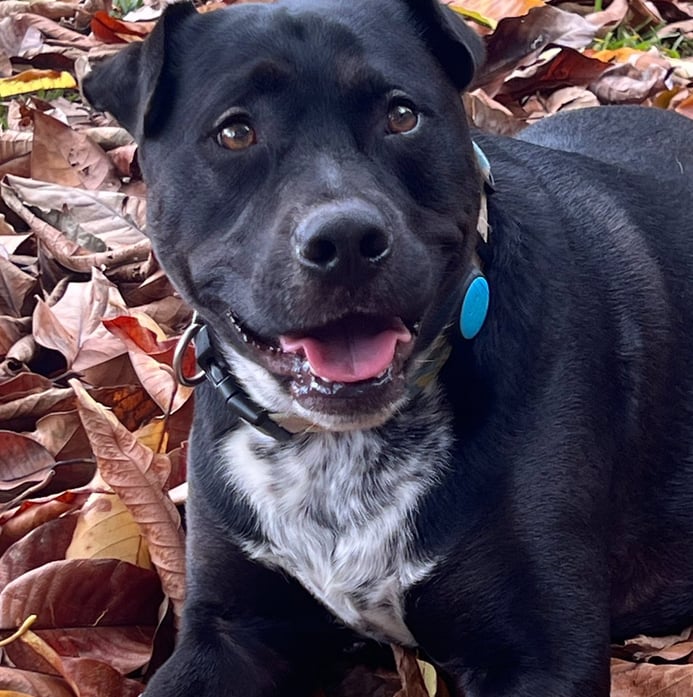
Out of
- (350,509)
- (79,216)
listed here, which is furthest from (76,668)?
(79,216)

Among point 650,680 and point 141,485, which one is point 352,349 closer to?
point 141,485

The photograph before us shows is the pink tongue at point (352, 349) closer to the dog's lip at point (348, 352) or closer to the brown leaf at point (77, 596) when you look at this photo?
the dog's lip at point (348, 352)

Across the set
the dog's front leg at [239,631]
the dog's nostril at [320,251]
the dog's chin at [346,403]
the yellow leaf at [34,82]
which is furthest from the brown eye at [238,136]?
the yellow leaf at [34,82]

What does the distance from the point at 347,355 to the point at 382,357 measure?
0.06 m

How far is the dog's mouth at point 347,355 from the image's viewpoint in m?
2.38

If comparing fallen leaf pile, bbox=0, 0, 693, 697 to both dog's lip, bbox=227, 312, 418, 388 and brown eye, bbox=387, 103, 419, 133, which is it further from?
brown eye, bbox=387, 103, 419, 133

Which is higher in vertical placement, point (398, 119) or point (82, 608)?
point (398, 119)

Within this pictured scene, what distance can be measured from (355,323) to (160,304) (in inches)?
63.7

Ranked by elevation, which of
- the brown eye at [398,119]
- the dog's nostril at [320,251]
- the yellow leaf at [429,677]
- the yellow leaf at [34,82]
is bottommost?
the yellow leaf at [34,82]

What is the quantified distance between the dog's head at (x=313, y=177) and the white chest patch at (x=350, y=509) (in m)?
0.16

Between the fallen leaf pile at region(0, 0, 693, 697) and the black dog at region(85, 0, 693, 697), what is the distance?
0.19 metres

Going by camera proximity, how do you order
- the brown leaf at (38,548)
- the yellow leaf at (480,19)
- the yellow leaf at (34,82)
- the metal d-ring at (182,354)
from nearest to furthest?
1. the metal d-ring at (182,354)
2. the brown leaf at (38,548)
3. the yellow leaf at (480,19)
4. the yellow leaf at (34,82)

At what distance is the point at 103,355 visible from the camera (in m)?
3.62

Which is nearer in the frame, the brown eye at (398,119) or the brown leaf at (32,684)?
the brown eye at (398,119)
